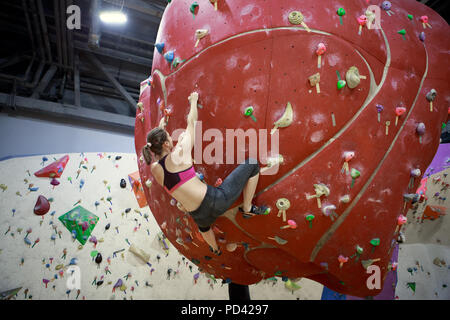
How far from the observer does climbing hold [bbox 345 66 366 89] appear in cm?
169

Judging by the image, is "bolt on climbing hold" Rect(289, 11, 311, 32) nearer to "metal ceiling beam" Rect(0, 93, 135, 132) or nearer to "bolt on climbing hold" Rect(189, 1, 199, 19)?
"bolt on climbing hold" Rect(189, 1, 199, 19)

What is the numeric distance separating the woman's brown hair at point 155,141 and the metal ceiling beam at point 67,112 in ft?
12.6

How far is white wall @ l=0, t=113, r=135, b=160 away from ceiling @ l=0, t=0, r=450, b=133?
16 centimetres

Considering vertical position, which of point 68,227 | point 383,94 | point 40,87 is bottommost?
point 68,227

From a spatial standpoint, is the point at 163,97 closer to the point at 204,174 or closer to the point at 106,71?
the point at 204,174

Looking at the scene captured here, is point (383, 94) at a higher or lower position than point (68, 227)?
higher

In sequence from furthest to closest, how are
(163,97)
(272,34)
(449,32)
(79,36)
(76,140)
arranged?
(79,36) → (76,140) → (449,32) → (163,97) → (272,34)

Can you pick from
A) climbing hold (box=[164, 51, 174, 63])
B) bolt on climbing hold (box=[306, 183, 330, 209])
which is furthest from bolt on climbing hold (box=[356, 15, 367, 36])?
climbing hold (box=[164, 51, 174, 63])

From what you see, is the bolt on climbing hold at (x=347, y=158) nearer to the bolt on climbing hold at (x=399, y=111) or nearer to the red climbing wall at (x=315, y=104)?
the red climbing wall at (x=315, y=104)

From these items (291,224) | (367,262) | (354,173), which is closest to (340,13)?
(354,173)

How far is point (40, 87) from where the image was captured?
4926 millimetres

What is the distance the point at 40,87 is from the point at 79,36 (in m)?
1.17

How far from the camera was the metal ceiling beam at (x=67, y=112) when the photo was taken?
4543mm

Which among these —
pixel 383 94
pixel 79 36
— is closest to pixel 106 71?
pixel 79 36
